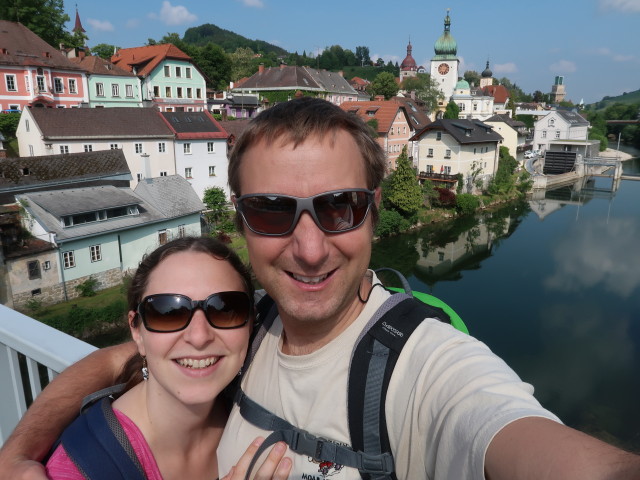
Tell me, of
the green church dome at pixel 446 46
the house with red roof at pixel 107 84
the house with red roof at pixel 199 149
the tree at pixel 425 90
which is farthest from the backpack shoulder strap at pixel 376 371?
the green church dome at pixel 446 46

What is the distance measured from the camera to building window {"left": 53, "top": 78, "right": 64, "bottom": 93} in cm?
2380

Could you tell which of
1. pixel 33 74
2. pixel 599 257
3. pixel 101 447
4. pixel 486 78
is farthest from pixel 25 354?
pixel 486 78

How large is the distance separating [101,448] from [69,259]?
14013 millimetres

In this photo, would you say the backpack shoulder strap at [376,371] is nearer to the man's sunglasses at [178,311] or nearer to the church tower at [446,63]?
the man's sunglasses at [178,311]

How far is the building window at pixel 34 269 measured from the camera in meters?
12.6

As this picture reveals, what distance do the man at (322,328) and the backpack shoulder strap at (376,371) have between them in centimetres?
2

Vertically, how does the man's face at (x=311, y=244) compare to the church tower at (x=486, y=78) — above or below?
below

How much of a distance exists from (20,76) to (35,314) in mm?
15707

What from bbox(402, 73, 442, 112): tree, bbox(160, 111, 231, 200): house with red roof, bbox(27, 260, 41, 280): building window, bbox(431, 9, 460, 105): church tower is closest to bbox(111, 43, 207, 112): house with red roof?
bbox(160, 111, 231, 200): house with red roof

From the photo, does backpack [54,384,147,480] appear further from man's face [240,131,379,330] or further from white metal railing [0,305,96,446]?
man's face [240,131,379,330]

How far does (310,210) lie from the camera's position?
1167 mm

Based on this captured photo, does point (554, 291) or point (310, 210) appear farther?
point (554, 291)

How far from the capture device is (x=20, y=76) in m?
22.5

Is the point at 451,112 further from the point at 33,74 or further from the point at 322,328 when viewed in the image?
the point at 322,328
